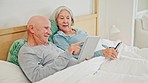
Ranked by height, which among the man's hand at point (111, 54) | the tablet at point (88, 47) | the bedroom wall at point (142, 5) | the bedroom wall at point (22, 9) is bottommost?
the man's hand at point (111, 54)

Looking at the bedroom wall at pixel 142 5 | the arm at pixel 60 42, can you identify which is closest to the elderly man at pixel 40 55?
the arm at pixel 60 42

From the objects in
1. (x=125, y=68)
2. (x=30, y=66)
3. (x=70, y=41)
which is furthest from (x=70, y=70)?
(x=70, y=41)

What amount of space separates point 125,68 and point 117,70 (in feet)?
0.19

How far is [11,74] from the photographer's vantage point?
1.38 metres

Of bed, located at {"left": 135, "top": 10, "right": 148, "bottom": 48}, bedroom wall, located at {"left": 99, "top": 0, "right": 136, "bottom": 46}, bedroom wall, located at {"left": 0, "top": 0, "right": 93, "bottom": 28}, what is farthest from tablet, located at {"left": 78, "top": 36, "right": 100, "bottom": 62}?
bed, located at {"left": 135, "top": 10, "right": 148, "bottom": 48}

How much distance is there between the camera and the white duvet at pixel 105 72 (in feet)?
4.24

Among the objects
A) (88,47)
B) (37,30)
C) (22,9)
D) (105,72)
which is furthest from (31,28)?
(105,72)

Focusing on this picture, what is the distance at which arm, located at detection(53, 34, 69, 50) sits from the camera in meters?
1.89

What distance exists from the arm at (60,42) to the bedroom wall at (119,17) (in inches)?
44.6

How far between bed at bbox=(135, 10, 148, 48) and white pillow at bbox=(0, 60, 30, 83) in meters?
2.07

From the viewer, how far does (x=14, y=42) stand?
1617mm

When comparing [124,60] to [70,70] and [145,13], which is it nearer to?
[70,70]

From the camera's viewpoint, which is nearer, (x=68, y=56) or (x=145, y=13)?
(x=68, y=56)

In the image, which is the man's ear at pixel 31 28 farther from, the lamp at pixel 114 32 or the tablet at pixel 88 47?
the lamp at pixel 114 32
